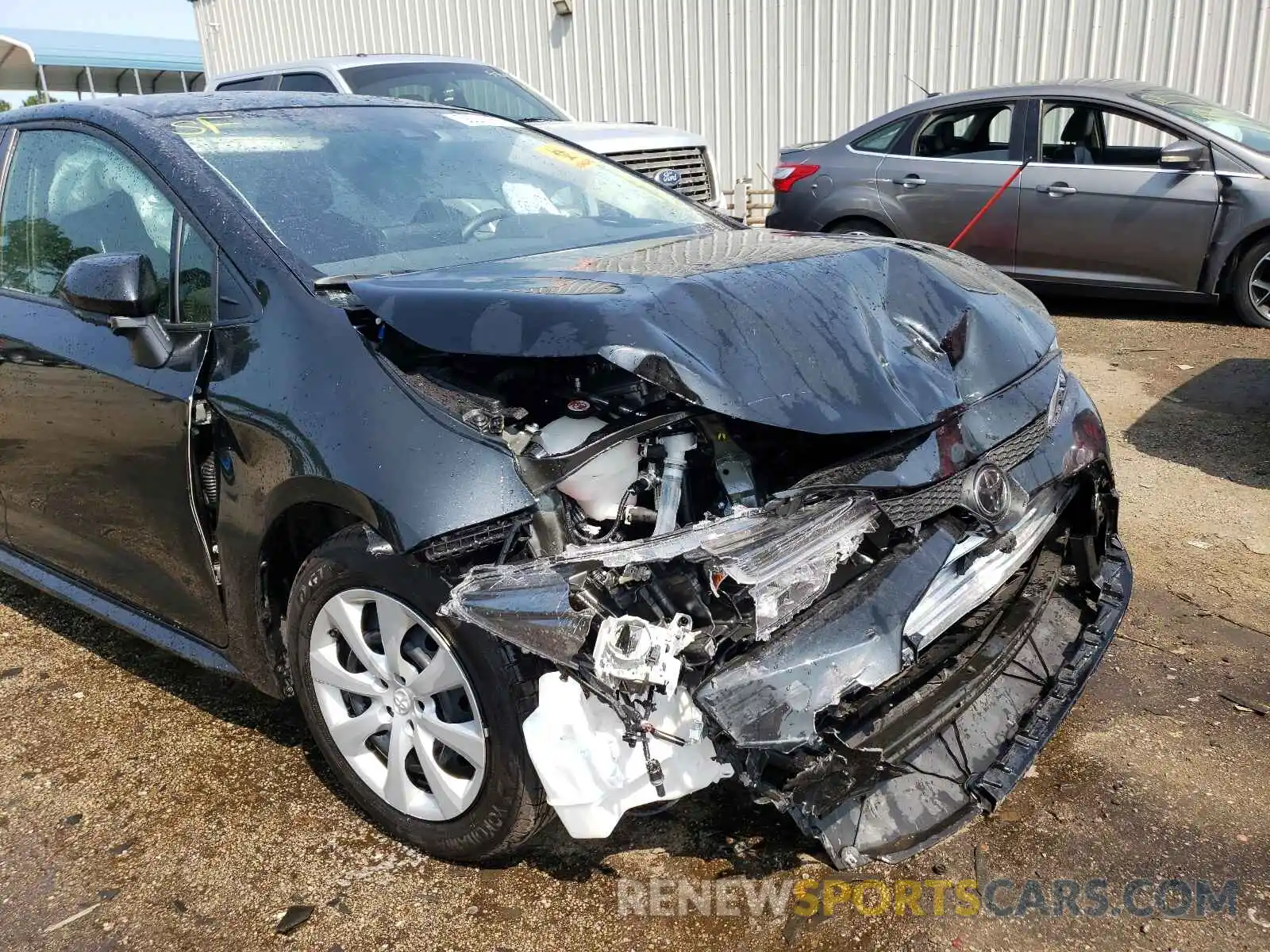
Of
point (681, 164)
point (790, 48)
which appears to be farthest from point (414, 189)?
point (790, 48)

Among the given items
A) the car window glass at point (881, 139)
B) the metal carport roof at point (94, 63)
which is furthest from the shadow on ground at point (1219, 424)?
the metal carport roof at point (94, 63)

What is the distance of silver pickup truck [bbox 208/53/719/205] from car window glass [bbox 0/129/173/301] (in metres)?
4.62

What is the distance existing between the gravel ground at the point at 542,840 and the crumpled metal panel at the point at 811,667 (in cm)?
59

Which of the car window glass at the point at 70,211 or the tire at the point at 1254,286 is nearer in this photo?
the car window glass at the point at 70,211

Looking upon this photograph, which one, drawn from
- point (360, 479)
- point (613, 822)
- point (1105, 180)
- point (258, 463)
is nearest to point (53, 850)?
point (258, 463)

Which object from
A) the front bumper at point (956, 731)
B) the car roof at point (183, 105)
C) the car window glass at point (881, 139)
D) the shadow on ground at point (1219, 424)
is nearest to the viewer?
the front bumper at point (956, 731)

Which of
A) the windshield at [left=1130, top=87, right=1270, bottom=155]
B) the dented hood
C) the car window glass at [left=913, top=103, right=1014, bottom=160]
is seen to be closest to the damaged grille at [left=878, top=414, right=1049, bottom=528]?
the dented hood

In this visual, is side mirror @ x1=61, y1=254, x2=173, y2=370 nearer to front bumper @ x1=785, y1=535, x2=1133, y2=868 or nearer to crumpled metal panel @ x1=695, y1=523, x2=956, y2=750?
crumpled metal panel @ x1=695, y1=523, x2=956, y2=750

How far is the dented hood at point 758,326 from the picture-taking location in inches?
85.5

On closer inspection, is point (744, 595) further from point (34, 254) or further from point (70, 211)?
point (34, 254)

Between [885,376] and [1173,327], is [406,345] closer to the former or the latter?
[885,376]

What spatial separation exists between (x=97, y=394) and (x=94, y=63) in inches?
1130

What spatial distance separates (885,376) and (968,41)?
9095 mm

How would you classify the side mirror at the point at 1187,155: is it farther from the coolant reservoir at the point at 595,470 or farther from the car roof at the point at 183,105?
the coolant reservoir at the point at 595,470
